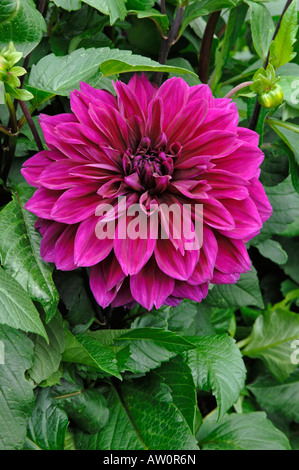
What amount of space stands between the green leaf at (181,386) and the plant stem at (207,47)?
293 mm

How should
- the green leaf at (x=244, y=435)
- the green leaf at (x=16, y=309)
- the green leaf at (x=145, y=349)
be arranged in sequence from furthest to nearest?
1. the green leaf at (x=244, y=435)
2. the green leaf at (x=145, y=349)
3. the green leaf at (x=16, y=309)

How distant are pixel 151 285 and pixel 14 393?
139mm

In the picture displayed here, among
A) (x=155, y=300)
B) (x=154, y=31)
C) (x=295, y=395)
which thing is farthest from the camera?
(x=295, y=395)

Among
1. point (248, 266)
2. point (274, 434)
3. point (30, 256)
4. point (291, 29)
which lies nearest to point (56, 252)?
point (30, 256)

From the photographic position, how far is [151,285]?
1.10 ft

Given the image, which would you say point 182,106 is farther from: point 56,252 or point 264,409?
point 264,409

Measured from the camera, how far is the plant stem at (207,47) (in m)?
0.49

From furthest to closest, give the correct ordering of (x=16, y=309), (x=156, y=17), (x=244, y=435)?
(x=244, y=435), (x=156, y=17), (x=16, y=309)

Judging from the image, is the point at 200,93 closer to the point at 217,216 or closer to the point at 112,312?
the point at 217,216

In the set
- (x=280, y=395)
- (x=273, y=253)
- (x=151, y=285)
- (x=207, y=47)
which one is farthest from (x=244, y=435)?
(x=207, y=47)

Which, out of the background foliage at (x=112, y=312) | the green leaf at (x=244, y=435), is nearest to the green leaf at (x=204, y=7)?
the background foliage at (x=112, y=312)

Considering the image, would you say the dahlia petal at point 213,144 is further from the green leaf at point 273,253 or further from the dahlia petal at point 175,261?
the green leaf at point 273,253
